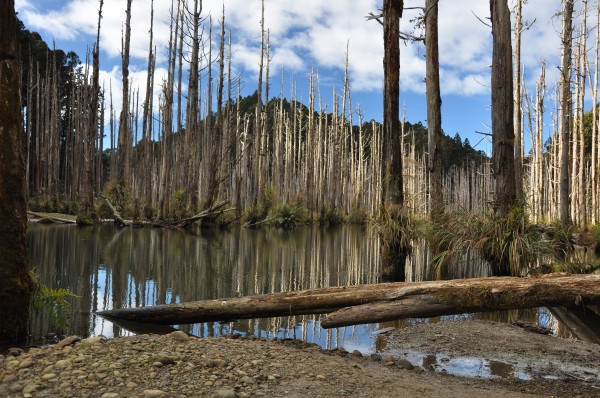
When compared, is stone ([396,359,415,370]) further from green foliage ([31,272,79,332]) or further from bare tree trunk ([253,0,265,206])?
bare tree trunk ([253,0,265,206])

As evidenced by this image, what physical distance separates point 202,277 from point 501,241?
5.34 metres

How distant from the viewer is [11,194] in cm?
439

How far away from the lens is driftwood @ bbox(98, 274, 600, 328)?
4727mm

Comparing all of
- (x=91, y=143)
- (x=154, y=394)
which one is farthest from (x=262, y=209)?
(x=154, y=394)

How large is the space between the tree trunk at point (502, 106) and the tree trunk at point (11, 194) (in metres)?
7.51

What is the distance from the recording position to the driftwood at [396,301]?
473 centimetres

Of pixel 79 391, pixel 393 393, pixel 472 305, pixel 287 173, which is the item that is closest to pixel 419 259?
pixel 472 305

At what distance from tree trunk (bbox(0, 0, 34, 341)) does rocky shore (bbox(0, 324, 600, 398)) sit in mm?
769

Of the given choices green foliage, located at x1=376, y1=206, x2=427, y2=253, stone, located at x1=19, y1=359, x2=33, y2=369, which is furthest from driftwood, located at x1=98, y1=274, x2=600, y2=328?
green foliage, located at x1=376, y1=206, x2=427, y2=253

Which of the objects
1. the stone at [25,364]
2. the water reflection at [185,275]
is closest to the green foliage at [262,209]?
the water reflection at [185,275]

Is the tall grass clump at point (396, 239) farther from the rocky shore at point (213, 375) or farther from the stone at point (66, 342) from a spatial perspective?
the stone at point (66, 342)

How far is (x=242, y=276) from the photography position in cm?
883

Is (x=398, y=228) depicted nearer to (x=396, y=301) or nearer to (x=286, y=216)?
(x=396, y=301)

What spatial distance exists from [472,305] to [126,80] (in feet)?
76.2
